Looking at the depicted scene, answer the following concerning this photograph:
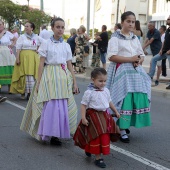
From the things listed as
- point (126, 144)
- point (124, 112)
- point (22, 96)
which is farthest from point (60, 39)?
point (22, 96)

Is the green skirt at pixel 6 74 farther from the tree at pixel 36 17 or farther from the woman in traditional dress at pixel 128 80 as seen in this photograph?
the tree at pixel 36 17

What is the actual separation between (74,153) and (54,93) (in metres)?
0.86

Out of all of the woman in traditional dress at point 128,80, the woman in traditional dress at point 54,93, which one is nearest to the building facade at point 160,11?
the woman in traditional dress at point 128,80

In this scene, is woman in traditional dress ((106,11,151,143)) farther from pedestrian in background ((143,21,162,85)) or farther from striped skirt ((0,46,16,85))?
pedestrian in background ((143,21,162,85))

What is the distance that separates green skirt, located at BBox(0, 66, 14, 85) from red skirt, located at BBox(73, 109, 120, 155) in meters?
5.86

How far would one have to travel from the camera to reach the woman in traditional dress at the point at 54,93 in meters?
5.99

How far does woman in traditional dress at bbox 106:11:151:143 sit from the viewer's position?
247 inches

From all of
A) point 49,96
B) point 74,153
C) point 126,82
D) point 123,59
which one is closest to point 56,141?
point 74,153

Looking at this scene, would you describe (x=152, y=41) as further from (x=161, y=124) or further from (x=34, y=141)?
(x=34, y=141)

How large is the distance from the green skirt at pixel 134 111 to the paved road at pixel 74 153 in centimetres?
31

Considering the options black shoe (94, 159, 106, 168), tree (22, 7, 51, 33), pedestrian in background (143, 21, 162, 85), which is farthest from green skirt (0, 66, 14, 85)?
tree (22, 7, 51, 33)

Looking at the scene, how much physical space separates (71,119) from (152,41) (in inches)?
310

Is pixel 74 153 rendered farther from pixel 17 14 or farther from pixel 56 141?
pixel 17 14

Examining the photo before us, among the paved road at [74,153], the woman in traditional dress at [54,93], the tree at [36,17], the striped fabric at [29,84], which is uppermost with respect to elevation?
the tree at [36,17]
